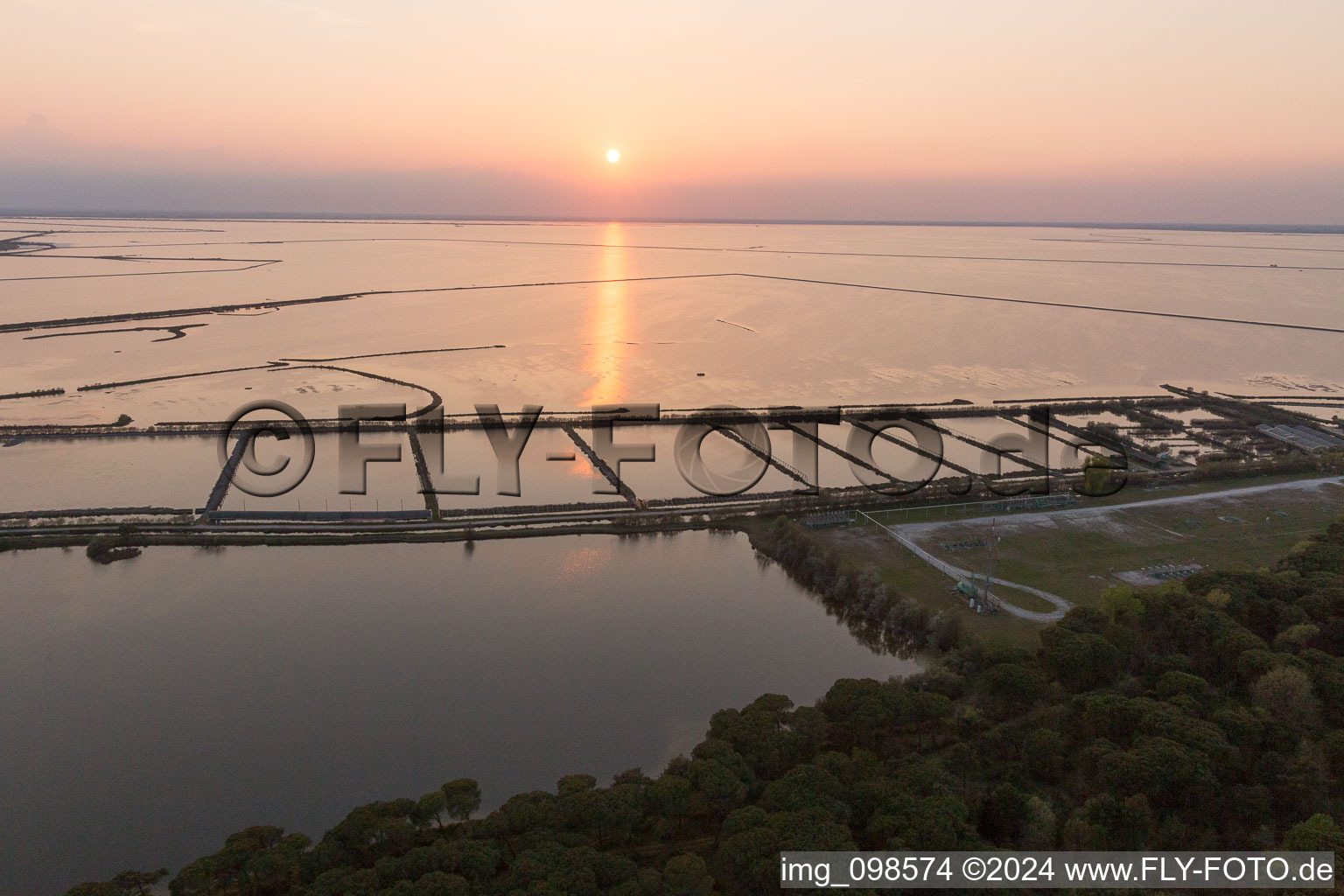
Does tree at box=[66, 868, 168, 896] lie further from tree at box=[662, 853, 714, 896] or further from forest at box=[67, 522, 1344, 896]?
tree at box=[662, 853, 714, 896]

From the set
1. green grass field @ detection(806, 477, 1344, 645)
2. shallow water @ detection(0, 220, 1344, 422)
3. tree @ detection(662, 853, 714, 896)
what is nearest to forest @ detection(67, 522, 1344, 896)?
tree @ detection(662, 853, 714, 896)

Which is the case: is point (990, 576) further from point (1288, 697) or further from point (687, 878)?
point (687, 878)

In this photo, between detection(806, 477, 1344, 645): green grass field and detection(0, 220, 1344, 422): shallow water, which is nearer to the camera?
detection(806, 477, 1344, 645): green grass field

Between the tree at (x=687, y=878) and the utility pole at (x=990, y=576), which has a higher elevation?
the utility pole at (x=990, y=576)

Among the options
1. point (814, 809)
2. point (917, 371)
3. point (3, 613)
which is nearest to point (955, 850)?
point (814, 809)

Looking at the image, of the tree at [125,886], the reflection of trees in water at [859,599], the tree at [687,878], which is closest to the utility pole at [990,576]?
the reflection of trees in water at [859,599]

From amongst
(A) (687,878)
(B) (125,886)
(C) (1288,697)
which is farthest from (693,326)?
(B) (125,886)

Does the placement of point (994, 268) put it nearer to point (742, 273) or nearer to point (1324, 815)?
point (742, 273)

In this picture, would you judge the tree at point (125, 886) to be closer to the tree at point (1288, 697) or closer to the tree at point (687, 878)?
the tree at point (687, 878)

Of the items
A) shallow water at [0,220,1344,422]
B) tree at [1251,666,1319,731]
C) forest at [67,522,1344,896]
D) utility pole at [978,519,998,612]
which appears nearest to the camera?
forest at [67,522,1344,896]
